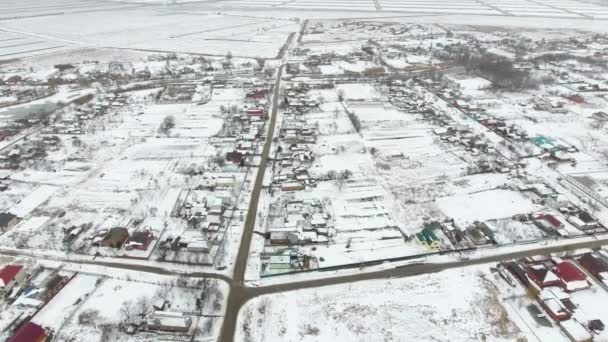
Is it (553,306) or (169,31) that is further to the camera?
(169,31)

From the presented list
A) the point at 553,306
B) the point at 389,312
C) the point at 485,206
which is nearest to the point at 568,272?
the point at 553,306

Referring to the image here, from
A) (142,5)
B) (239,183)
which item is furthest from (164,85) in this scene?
→ (142,5)

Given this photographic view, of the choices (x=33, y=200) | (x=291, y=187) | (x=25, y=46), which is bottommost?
(x=291, y=187)

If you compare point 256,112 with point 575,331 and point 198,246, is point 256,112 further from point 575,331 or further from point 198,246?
point 575,331

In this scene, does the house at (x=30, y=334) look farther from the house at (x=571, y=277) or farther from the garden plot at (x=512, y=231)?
the house at (x=571, y=277)

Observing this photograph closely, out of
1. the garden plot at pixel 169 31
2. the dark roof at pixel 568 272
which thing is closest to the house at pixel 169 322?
the dark roof at pixel 568 272

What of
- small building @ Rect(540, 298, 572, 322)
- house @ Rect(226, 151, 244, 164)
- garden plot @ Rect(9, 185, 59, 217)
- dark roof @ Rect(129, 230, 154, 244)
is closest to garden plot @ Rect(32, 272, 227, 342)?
dark roof @ Rect(129, 230, 154, 244)

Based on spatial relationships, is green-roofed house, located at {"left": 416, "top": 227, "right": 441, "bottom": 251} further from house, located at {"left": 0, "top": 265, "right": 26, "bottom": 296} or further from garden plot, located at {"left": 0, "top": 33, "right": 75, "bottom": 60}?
garden plot, located at {"left": 0, "top": 33, "right": 75, "bottom": 60}
